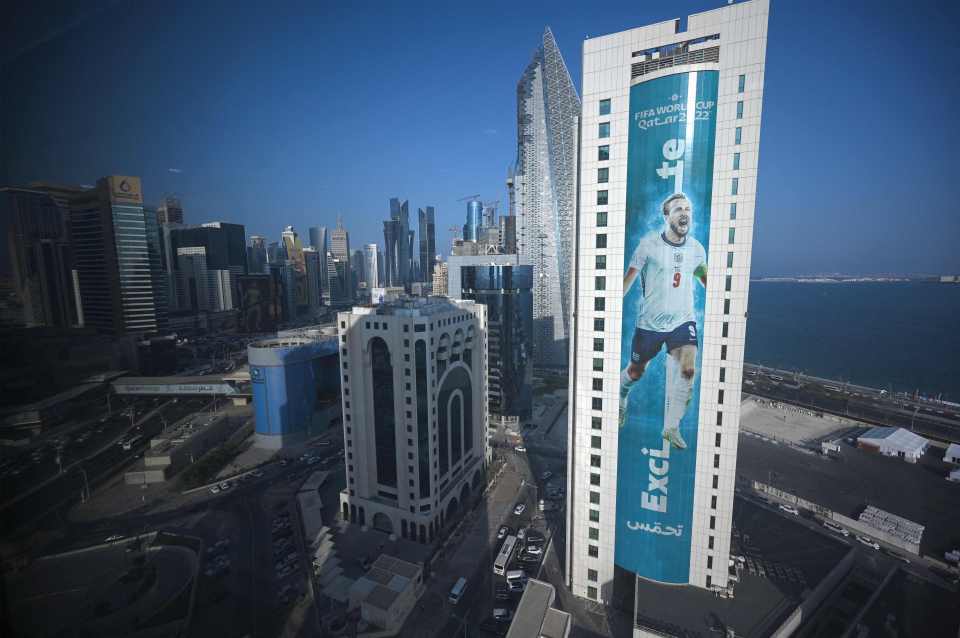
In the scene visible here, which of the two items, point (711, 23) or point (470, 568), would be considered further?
point (470, 568)

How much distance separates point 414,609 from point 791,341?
333ft

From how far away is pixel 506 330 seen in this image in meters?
44.1

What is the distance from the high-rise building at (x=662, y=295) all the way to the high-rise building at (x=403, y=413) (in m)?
9.60

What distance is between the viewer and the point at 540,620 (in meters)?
16.6

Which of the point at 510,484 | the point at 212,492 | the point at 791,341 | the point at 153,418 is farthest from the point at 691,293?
the point at 791,341

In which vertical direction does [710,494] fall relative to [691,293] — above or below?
below

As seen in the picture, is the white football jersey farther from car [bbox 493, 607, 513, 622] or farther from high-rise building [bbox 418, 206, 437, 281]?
high-rise building [bbox 418, 206, 437, 281]

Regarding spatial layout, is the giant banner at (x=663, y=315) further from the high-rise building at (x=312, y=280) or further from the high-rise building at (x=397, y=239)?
the high-rise building at (x=397, y=239)

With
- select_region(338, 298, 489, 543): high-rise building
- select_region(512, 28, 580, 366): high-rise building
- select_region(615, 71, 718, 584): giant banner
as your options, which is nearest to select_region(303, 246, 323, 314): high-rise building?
select_region(512, 28, 580, 366): high-rise building

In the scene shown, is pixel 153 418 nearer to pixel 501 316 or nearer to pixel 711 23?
pixel 501 316

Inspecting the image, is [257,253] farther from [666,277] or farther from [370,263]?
[666,277]

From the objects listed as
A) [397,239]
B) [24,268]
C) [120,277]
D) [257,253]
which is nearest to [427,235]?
[397,239]

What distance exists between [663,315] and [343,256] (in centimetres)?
14985

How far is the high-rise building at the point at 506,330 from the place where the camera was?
143ft
